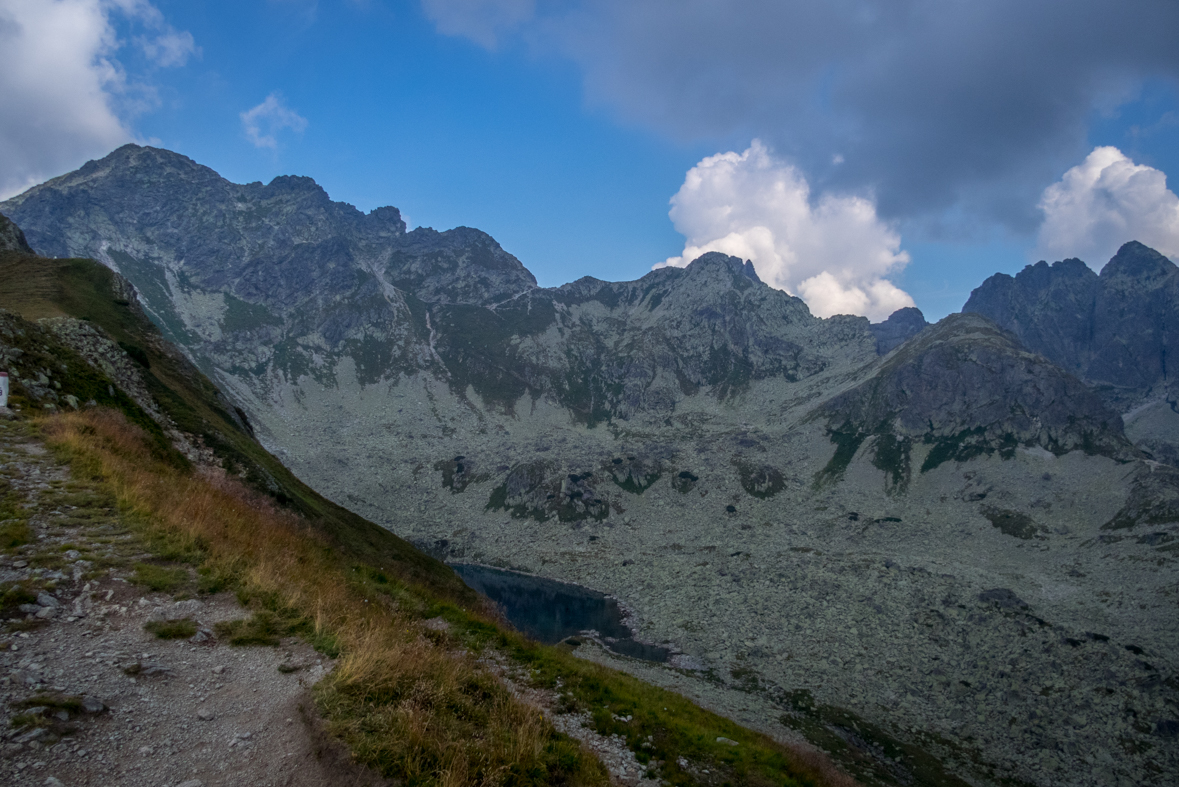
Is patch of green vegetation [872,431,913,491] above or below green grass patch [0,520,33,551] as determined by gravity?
above

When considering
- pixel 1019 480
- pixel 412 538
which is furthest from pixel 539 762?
pixel 1019 480

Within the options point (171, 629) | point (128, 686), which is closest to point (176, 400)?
point (171, 629)

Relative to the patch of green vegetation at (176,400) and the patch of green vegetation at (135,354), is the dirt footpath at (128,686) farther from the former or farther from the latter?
the patch of green vegetation at (135,354)

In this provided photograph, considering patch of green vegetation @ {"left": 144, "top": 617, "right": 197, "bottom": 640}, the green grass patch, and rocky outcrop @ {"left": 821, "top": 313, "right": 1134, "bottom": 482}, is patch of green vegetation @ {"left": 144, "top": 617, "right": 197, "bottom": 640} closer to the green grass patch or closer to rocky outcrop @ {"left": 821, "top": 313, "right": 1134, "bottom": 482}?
the green grass patch

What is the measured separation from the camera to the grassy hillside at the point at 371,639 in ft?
26.7

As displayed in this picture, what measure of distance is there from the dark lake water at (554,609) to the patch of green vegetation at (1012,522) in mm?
77249

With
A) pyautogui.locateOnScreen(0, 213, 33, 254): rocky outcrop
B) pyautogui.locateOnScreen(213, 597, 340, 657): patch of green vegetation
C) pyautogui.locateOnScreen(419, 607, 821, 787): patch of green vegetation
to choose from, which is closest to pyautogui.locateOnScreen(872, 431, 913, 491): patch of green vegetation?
pyautogui.locateOnScreen(419, 607, 821, 787): patch of green vegetation

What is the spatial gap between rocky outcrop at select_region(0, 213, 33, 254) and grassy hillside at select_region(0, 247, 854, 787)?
1751 inches

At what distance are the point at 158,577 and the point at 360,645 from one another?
470 centimetres

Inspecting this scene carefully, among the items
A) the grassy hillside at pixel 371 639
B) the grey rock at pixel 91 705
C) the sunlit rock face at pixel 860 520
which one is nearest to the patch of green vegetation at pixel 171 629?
the grassy hillside at pixel 371 639

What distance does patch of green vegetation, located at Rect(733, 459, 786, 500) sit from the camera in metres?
129

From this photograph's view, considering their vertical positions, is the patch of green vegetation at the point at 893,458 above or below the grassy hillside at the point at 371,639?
above

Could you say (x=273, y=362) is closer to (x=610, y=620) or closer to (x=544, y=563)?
(x=544, y=563)

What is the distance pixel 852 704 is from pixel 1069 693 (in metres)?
19.8
